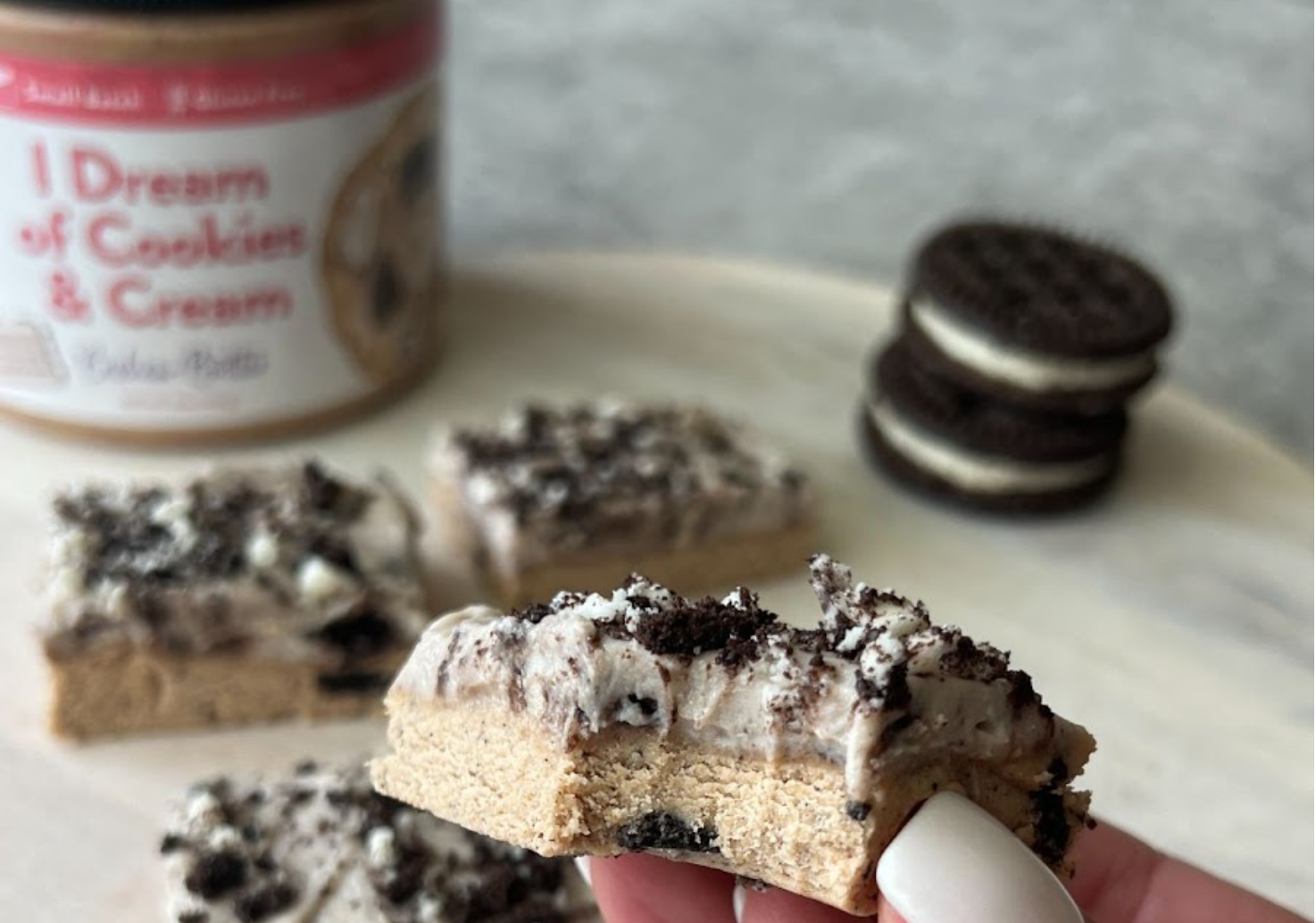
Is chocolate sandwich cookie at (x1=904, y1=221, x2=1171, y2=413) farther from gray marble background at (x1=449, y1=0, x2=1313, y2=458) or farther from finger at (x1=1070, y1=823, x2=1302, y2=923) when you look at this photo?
finger at (x1=1070, y1=823, x2=1302, y2=923)

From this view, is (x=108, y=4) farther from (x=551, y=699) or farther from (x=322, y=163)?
(x=551, y=699)

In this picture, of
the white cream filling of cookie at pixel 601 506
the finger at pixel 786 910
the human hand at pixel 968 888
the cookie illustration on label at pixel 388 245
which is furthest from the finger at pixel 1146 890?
the cookie illustration on label at pixel 388 245

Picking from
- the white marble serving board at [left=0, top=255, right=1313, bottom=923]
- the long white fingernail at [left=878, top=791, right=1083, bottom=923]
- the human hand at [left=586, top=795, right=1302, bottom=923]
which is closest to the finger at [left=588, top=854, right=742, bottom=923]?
the human hand at [left=586, top=795, right=1302, bottom=923]

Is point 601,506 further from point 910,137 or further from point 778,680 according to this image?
point 910,137

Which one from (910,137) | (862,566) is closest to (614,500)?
(862,566)

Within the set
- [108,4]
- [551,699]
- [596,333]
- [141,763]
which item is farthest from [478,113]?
[551,699]

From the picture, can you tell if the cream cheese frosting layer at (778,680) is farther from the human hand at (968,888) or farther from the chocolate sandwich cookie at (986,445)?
the chocolate sandwich cookie at (986,445)
